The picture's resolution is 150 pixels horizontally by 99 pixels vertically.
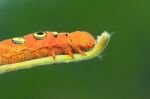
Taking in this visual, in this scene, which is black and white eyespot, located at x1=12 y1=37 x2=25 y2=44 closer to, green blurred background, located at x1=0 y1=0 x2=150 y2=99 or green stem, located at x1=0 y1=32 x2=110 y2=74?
green stem, located at x1=0 y1=32 x2=110 y2=74

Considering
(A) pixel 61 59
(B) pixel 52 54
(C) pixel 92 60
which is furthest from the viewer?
(C) pixel 92 60

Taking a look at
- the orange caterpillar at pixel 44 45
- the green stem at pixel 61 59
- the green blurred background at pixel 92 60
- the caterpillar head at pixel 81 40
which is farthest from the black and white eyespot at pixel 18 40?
the green blurred background at pixel 92 60

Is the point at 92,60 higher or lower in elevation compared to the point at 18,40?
higher

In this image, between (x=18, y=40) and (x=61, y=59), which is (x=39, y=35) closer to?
(x=18, y=40)

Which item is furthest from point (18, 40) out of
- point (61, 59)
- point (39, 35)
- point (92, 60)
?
point (92, 60)

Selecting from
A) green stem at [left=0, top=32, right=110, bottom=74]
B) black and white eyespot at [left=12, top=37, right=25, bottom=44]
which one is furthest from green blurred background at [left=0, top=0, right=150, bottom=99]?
green stem at [left=0, top=32, right=110, bottom=74]

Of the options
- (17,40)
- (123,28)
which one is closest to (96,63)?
(123,28)

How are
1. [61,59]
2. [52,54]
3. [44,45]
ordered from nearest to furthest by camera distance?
[61,59] → [52,54] → [44,45]
